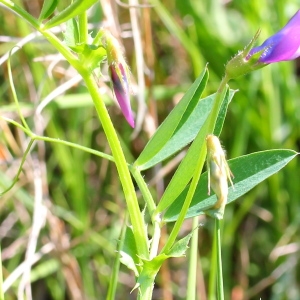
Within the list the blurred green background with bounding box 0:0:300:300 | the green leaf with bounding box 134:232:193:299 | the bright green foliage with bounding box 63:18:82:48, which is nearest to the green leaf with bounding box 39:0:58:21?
Answer: the bright green foliage with bounding box 63:18:82:48

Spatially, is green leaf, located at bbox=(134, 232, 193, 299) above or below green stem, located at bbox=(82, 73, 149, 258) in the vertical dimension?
below

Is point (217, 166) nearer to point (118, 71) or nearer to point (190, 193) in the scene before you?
point (190, 193)

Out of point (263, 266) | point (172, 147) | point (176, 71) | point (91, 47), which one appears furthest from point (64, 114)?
point (91, 47)

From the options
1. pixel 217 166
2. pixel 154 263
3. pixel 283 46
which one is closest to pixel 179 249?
pixel 154 263

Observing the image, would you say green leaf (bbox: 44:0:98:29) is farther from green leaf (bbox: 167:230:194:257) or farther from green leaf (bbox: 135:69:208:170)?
green leaf (bbox: 167:230:194:257)

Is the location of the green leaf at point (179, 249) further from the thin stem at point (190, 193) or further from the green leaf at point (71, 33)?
the green leaf at point (71, 33)

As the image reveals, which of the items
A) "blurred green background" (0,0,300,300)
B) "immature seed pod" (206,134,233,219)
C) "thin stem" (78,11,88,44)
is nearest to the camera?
"immature seed pod" (206,134,233,219)
